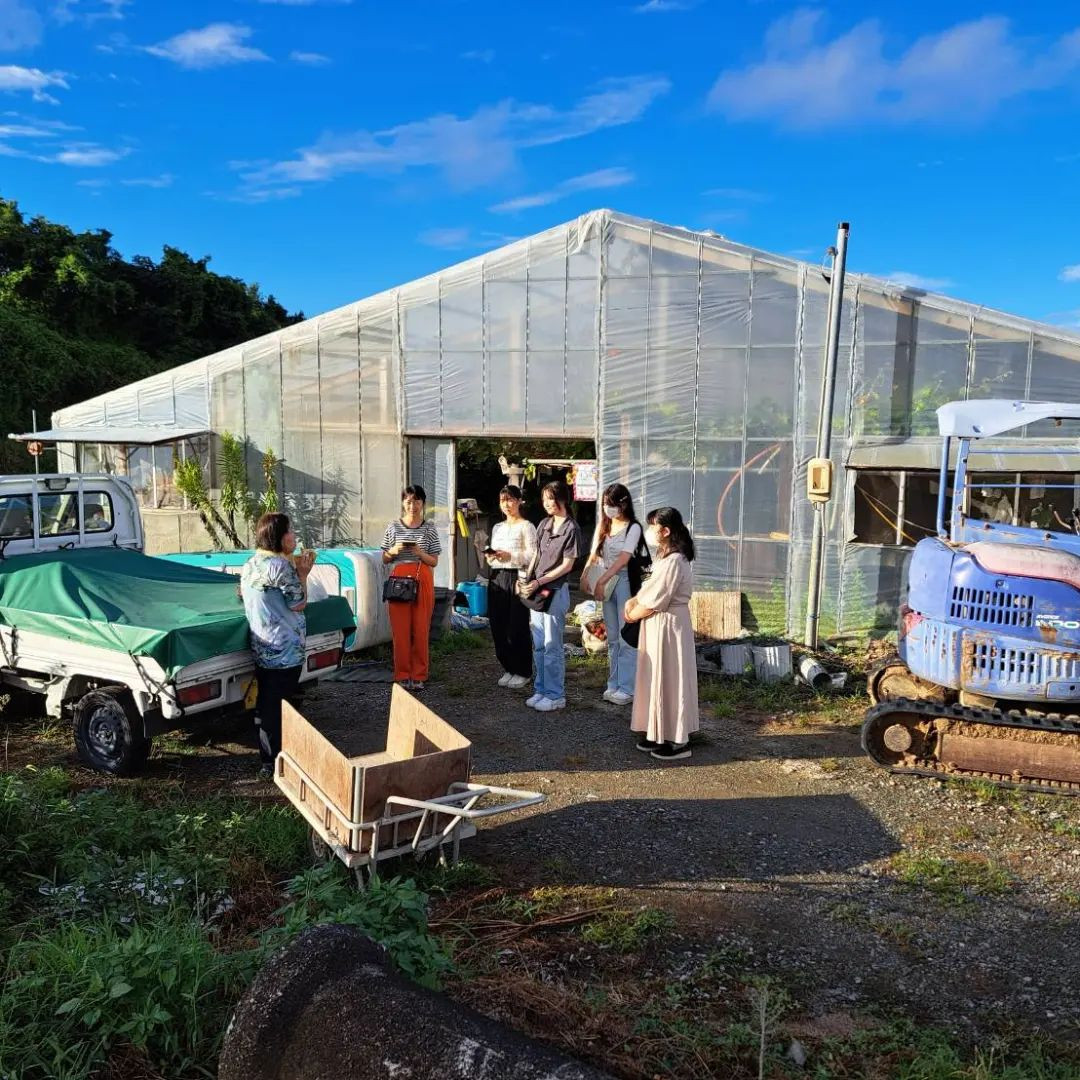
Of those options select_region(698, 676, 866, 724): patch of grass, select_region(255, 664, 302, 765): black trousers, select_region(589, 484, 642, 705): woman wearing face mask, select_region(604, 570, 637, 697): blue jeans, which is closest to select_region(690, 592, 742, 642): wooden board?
select_region(698, 676, 866, 724): patch of grass

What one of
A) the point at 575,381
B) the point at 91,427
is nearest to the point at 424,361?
the point at 575,381

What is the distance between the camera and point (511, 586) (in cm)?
793

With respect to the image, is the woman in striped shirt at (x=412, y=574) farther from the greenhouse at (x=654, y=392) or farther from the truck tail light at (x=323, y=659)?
the greenhouse at (x=654, y=392)

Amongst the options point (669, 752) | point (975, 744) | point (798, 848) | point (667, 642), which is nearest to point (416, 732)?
point (667, 642)

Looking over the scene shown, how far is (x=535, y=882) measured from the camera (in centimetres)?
448

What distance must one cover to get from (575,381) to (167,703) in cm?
714

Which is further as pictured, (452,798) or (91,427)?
(91,427)

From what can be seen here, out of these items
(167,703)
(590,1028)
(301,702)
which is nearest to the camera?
(590,1028)

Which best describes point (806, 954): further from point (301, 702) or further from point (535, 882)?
point (301, 702)

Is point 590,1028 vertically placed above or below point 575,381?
below

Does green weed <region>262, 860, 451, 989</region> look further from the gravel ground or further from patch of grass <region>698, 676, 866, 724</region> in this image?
patch of grass <region>698, 676, 866, 724</region>

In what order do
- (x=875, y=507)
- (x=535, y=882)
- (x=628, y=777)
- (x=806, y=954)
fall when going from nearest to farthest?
(x=806, y=954), (x=535, y=882), (x=628, y=777), (x=875, y=507)

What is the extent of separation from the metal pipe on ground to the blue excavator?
4654 millimetres

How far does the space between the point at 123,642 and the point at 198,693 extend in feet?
1.84
